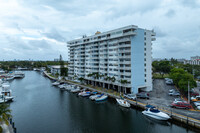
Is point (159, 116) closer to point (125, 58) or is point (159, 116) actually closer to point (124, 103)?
point (124, 103)

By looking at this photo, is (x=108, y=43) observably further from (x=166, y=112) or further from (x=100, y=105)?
(x=166, y=112)

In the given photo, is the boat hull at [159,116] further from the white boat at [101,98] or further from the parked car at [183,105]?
the white boat at [101,98]

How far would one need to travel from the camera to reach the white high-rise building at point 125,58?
5919cm

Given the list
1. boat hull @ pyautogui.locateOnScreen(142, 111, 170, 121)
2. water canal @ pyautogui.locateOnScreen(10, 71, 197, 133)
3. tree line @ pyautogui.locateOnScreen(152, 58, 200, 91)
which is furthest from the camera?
tree line @ pyautogui.locateOnScreen(152, 58, 200, 91)

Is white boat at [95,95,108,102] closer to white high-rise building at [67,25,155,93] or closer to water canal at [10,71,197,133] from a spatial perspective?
water canal at [10,71,197,133]

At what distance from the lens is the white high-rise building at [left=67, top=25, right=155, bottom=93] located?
59188 mm

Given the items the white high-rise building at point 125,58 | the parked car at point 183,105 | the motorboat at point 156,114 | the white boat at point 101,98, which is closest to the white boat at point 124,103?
the motorboat at point 156,114

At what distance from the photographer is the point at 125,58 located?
6050cm

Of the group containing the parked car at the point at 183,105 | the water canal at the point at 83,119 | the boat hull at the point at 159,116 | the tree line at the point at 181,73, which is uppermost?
the tree line at the point at 181,73

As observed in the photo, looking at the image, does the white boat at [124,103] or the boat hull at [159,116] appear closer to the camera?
the boat hull at [159,116]

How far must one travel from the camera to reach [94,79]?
79875 mm

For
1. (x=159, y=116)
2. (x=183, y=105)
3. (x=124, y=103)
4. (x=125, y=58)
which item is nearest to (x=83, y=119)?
(x=124, y=103)

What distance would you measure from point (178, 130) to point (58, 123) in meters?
31.1

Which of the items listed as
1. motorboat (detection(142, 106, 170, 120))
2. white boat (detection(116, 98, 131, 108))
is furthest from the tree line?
white boat (detection(116, 98, 131, 108))
